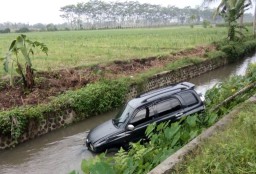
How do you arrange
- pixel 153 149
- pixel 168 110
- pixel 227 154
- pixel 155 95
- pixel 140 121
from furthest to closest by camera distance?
pixel 155 95
pixel 168 110
pixel 140 121
pixel 153 149
pixel 227 154

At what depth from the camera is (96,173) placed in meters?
4.20

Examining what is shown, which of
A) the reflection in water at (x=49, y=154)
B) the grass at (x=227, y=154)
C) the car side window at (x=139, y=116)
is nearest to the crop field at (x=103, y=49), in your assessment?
the reflection in water at (x=49, y=154)

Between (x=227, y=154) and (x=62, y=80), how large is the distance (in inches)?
476

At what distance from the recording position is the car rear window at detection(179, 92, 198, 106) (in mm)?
8945

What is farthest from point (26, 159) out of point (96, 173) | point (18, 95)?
point (96, 173)

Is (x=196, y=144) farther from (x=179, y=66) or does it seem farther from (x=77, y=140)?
(x=179, y=66)

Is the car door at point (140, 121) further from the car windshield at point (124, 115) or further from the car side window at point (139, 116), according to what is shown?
the car windshield at point (124, 115)

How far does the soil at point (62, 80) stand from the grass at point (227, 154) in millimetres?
9330

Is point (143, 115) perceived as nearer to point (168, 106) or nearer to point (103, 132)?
point (168, 106)

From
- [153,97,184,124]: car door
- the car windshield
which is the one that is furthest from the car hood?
[153,97,184,124]: car door

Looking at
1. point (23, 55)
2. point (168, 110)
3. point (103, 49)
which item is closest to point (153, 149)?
point (168, 110)

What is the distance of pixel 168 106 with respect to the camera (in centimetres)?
877

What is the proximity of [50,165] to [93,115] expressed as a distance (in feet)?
15.2

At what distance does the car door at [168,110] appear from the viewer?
28.3 feet
